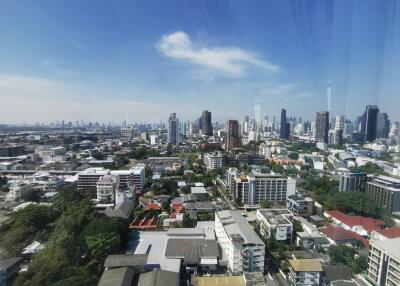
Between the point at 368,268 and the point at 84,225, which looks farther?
the point at 84,225

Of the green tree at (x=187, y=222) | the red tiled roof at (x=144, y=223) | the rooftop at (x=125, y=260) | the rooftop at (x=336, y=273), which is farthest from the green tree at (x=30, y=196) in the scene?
the rooftop at (x=336, y=273)

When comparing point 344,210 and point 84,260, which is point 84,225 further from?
point 344,210

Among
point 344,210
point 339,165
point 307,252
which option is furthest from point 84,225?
point 339,165

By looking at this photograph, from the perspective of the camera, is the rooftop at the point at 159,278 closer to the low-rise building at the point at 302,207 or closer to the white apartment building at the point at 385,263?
the white apartment building at the point at 385,263

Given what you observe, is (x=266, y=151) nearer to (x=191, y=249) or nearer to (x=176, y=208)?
(x=176, y=208)

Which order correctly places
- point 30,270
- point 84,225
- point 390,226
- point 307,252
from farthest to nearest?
point 390,226, point 84,225, point 307,252, point 30,270

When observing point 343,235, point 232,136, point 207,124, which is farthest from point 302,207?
point 207,124

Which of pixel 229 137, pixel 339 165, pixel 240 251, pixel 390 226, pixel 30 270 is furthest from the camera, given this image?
pixel 229 137
